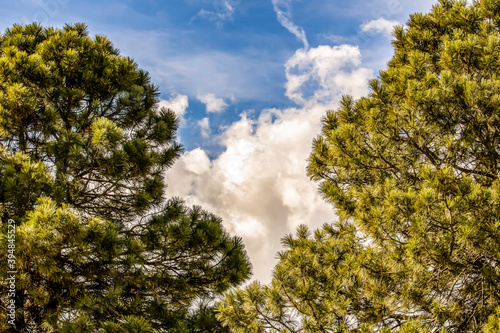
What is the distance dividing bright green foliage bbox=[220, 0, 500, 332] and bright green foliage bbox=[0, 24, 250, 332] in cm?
166

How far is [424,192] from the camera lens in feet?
12.1

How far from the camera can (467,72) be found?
5.17 m

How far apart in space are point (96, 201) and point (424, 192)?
516cm

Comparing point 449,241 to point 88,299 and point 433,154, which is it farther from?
point 88,299

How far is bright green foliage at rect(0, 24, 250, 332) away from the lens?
15.5ft

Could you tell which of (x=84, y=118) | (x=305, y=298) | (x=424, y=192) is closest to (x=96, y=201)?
(x=84, y=118)

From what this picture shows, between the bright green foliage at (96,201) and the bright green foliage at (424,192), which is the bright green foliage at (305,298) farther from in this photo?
the bright green foliage at (96,201)

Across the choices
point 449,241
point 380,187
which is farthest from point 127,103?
point 449,241

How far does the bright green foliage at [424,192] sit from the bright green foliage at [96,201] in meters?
1.66

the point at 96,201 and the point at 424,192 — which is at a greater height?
the point at 96,201

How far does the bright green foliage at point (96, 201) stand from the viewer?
4.71m

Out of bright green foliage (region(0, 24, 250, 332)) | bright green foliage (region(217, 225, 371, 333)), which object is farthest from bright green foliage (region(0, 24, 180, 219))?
bright green foliage (region(217, 225, 371, 333))

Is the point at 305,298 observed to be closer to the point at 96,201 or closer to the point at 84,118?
the point at 96,201

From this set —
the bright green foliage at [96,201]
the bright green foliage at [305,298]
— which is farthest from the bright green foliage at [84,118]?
the bright green foliage at [305,298]
